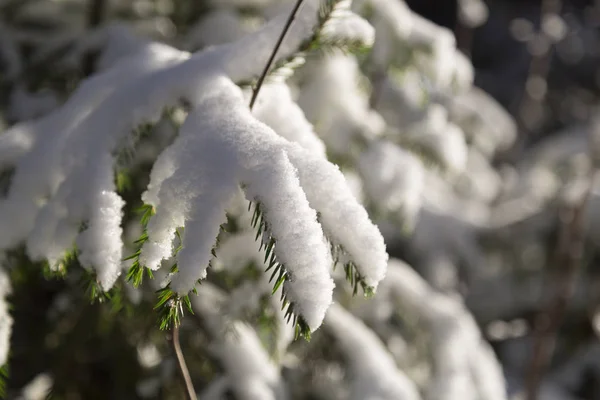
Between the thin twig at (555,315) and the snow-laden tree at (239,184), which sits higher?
the snow-laden tree at (239,184)

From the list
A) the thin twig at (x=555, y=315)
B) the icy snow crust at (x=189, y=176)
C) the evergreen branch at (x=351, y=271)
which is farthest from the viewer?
the thin twig at (x=555, y=315)

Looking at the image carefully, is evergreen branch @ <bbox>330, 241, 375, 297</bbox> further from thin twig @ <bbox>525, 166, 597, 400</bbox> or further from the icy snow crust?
thin twig @ <bbox>525, 166, 597, 400</bbox>

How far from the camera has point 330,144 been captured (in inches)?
92.9

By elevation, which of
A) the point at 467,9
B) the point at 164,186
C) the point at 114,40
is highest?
the point at 164,186

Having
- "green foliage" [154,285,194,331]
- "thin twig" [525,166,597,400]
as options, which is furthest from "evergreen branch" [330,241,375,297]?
"thin twig" [525,166,597,400]

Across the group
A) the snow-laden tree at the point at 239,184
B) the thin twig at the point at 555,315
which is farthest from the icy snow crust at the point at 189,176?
the thin twig at the point at 555,315

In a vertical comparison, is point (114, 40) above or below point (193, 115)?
below

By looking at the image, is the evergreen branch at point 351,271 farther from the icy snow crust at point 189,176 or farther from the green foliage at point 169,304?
the green foliage at point 169,304

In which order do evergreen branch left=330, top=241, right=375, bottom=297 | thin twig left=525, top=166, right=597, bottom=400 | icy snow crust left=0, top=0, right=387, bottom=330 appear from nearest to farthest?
icy snow crust left=0, top=0, right=387, bottom=330
evergreen branch left=330, top=241, right=375, bottom=297
thin twig left=525, top=166, right=597, bottom=400

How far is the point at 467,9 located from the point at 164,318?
4.02 meters

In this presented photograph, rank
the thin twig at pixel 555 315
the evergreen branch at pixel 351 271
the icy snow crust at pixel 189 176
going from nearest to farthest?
the icy snow crust at pixel 189 176 < the evergreen branch at pixel 351 271 < the thin twig at pixel 555 315

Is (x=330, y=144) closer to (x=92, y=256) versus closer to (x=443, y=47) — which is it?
(x=443, y=47)

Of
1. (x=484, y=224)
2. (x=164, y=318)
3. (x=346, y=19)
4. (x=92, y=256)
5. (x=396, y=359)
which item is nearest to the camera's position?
(x=164, y=318)

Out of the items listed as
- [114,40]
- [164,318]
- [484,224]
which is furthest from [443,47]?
[484,224]
